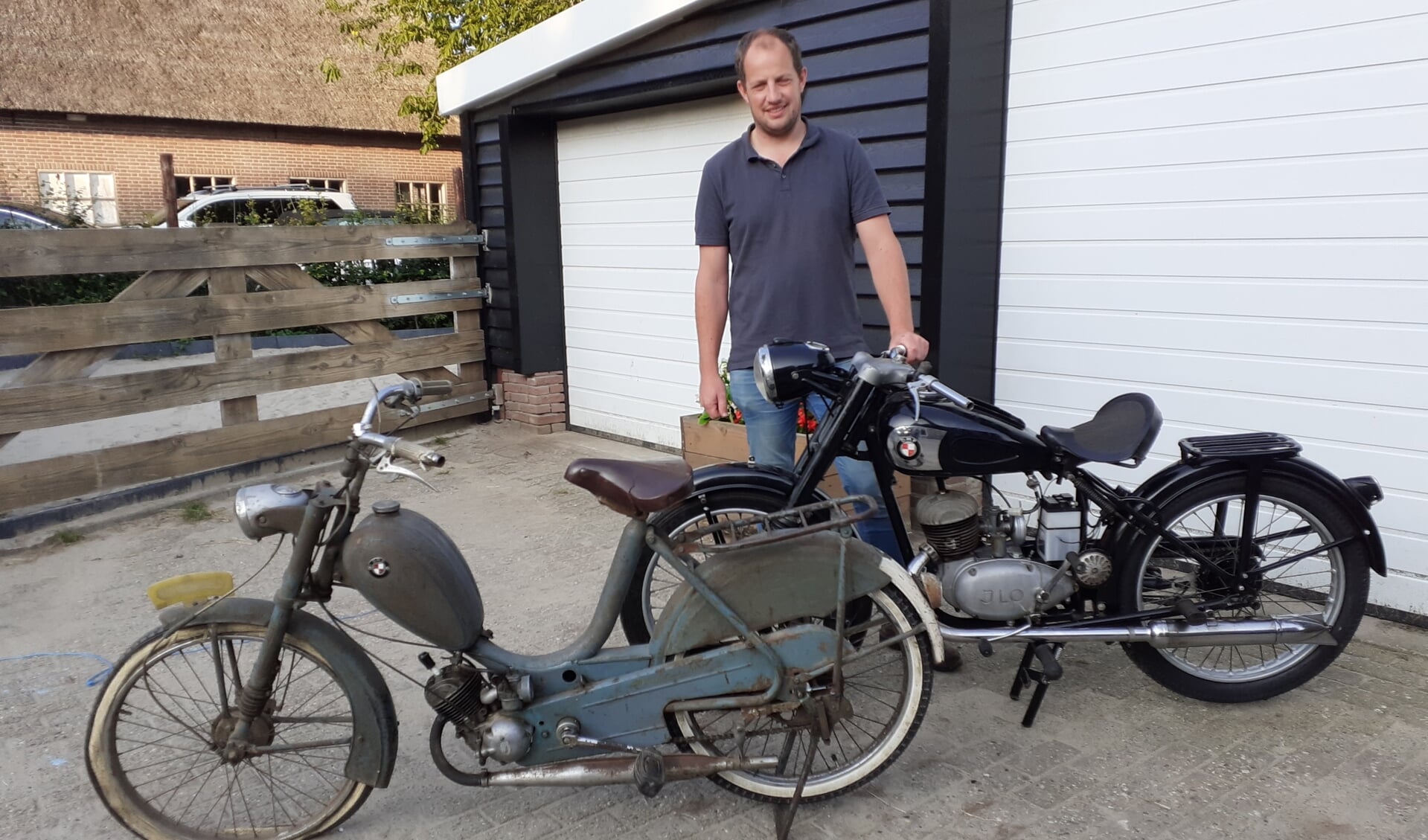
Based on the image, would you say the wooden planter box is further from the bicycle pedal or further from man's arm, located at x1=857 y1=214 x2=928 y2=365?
the bicycle pedal

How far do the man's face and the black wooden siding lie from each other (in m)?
1.65

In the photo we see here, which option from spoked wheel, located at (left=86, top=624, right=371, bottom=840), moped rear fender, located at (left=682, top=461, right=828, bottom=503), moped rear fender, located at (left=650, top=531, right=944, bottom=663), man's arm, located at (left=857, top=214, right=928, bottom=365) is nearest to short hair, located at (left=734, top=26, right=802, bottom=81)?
man's arm, located at (left=857, top=214, right=928, bottom=365)

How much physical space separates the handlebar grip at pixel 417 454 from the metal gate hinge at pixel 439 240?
5.00 metres

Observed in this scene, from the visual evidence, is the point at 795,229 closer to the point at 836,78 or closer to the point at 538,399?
the point at 836,78

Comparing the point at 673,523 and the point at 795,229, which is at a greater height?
the point at 795,229

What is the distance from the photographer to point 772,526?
2.82 metres

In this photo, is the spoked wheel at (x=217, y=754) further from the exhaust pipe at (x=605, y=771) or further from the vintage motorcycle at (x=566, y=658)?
the exhaust pipe at (x=605, y=771)

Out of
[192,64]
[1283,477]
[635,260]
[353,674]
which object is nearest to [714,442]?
[635,260]

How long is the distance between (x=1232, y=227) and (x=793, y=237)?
1971 millimetres

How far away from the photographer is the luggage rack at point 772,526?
8.09 ft

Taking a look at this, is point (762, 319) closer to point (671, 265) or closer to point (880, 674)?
point (880, 674)

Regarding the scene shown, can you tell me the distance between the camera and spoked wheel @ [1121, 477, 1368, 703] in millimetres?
2973

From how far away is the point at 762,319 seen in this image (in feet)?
10.7

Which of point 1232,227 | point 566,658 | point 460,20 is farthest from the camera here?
point 460,20
